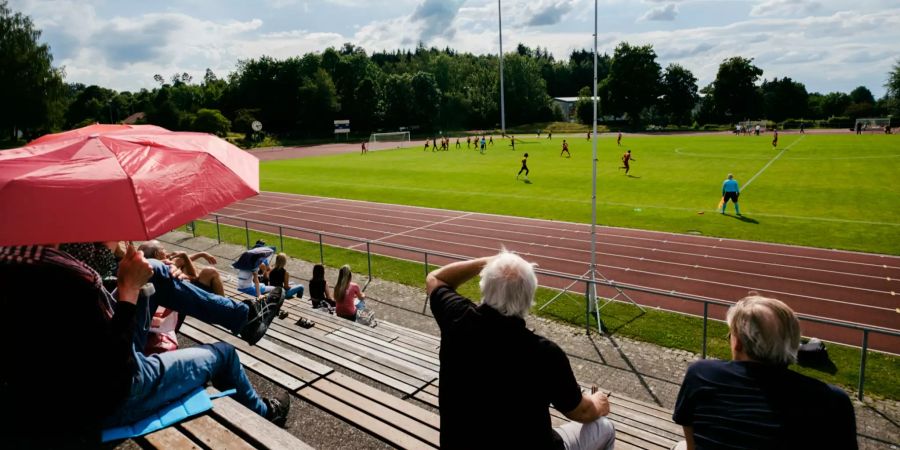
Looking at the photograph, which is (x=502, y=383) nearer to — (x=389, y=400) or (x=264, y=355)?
(x=389, y=400)

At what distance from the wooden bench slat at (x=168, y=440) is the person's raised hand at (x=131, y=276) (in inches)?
35.5

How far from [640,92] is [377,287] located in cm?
8600

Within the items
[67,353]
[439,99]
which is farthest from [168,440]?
[439,99]

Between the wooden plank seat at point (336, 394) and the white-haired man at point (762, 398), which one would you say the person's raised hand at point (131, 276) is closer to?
the wooden plank seat at point (336, 394)

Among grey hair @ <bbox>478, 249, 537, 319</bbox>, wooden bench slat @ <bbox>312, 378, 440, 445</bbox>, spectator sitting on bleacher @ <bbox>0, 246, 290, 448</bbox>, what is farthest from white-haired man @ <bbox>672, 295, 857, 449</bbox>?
spectator sitting on bleacher @ <bbox>0, 246, 290, 448</bbox>

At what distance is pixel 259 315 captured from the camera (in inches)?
180

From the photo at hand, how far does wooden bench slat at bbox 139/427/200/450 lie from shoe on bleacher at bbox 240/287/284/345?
119 centimetres

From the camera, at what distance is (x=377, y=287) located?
38.7 feet

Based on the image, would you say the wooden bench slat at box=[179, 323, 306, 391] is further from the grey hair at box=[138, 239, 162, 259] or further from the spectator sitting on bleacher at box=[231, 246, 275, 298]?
the spectator sitting on bleacher at box=[231, 246, 275, 298]

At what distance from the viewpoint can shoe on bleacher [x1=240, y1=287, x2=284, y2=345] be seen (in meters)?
4.47

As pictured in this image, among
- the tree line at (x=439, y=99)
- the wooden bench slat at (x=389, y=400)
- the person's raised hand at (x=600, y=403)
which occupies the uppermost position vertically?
the tree line at (x=439, y=99)

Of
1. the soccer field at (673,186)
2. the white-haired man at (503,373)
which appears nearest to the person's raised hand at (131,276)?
the white-haired man at (503,373)

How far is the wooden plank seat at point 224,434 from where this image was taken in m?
3.21

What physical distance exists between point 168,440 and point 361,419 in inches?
52.7
